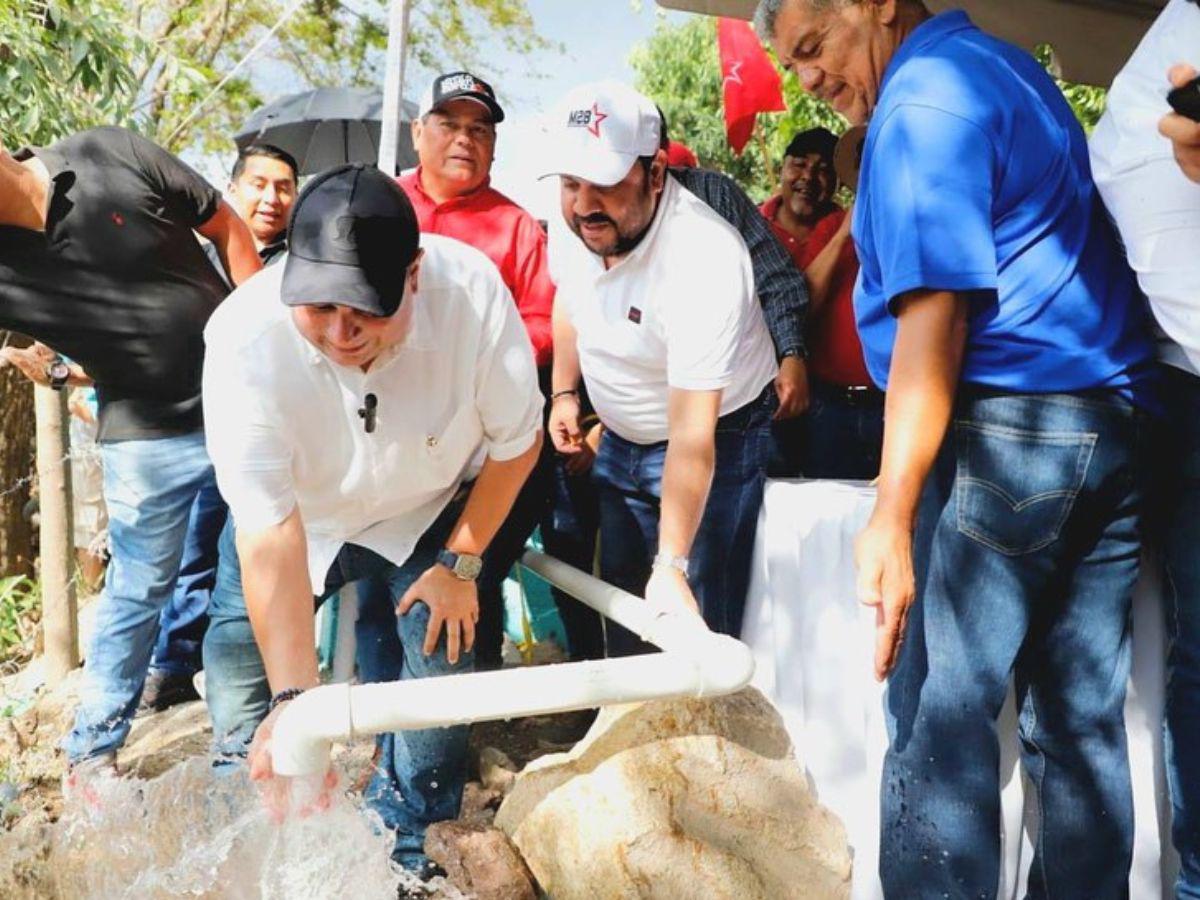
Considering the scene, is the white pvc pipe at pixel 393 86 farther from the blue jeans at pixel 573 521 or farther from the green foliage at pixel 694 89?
the green foliage at pixel 694 89

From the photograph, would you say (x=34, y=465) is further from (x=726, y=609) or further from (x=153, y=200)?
(x=726, y=609)

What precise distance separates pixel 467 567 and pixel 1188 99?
62.2 inches

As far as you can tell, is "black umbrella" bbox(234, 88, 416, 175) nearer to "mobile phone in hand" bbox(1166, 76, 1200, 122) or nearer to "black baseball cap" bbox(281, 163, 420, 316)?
"black baseball cap" bbox(281, 163, 420, 316)

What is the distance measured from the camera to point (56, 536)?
4.15m

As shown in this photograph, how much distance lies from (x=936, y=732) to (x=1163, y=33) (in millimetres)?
1126

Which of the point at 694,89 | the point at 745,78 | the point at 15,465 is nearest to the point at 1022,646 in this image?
the point at 745,78

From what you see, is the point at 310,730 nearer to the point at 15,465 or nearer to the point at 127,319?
the point at 127,319

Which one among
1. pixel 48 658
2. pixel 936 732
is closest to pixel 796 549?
pixel 936 732

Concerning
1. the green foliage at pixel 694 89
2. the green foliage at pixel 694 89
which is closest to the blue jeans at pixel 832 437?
the green foliage at pixel 694 89

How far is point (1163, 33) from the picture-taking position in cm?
172

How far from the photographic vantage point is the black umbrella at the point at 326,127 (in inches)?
252

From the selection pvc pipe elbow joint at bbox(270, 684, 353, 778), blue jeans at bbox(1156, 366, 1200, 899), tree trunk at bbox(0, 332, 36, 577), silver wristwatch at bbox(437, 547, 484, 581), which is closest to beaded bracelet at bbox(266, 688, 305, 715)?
pvc pipe elbow joint at bbox(270, 684, 353, 778)

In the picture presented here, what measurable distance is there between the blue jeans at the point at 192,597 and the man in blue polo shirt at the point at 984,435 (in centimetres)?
263

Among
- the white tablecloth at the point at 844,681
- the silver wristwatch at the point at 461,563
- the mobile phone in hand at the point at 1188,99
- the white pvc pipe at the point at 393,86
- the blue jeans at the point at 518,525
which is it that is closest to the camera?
the mobile phone in hand at the point at 1188,99
